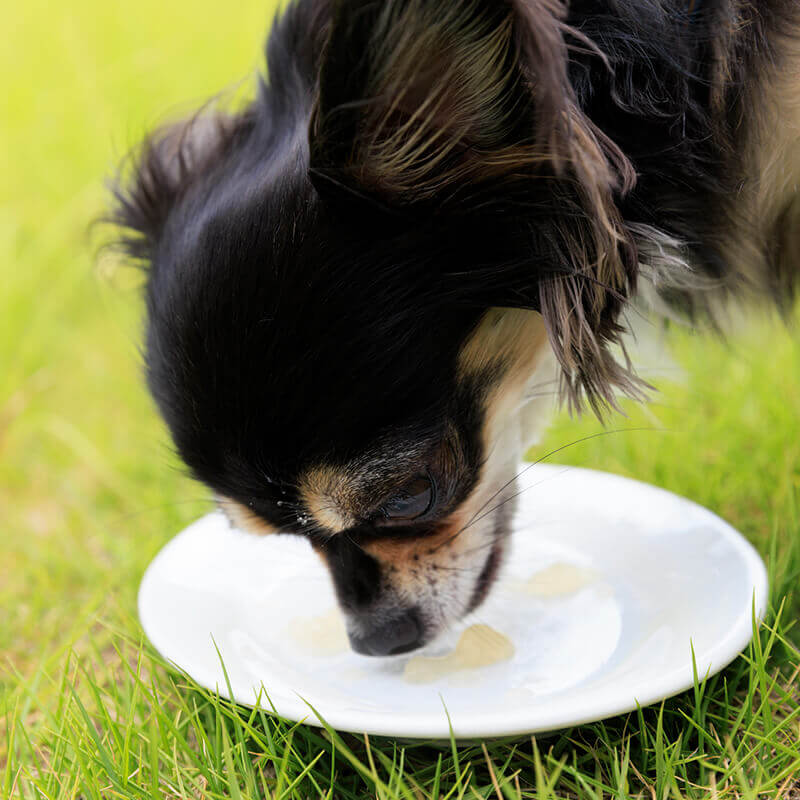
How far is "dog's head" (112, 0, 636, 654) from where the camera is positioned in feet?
4.52

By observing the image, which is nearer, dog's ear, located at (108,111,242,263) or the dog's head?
the dog's head

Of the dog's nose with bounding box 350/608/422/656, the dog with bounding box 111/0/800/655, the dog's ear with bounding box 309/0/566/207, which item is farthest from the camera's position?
the dog's nose with bounding box 350/608/422/656

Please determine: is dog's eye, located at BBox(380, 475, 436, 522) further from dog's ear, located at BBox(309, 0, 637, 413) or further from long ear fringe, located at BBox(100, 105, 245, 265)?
long ear fringe, located at BBox(100, 105, 245, 265)

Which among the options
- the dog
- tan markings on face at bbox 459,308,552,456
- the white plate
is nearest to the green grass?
the white plate

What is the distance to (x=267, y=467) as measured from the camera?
5.43 ft

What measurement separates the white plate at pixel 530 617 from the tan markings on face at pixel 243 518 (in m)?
0.12

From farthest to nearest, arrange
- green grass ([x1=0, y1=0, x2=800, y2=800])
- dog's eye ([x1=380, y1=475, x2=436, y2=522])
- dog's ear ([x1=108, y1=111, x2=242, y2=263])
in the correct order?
dog's ear ([x1=108, y1=111, x2=242, y2=263])
dog's eye ([x1=380, y1=475, x2=436, y2=522])
green grass ([x1=0, y1=0, x2=800, y2=800])

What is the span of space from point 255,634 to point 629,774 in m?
0.78

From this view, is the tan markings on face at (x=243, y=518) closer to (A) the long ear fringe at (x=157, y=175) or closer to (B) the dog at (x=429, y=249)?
(B) the dog at (x=429, y=249)

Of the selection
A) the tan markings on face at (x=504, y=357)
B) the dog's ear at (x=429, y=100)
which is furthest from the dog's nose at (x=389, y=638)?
the dog's ear at (x=429, y=100)

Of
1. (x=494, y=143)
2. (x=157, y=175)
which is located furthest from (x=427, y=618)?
(x=157, y=175)

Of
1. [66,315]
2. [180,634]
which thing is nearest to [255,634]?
[180,634]

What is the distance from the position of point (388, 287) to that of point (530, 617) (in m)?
0.79

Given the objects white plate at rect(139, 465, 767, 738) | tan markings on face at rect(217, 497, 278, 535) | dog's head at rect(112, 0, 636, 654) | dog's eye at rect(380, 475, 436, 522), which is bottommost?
white plate at rect(139, 465, 767, 738)
